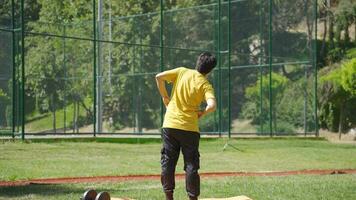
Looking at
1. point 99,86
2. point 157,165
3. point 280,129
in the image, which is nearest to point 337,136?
point 280,129

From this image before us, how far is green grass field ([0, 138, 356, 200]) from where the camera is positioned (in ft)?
30.1

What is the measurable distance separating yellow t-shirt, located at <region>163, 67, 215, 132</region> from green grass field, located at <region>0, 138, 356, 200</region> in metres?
1.30

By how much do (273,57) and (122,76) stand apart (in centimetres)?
615

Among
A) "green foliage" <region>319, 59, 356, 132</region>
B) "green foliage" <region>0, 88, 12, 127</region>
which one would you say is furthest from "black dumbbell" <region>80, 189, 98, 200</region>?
"green foliage" <region>319, 59, 356, 132</region>

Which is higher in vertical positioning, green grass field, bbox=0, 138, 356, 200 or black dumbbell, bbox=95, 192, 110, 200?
black dumbbell, bbox=95, 192, 110, 200

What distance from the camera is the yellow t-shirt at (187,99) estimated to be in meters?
7.48

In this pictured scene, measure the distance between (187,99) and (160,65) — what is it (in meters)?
16.3

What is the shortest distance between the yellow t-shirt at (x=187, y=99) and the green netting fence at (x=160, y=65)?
51.3 feet

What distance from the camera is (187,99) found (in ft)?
24.7

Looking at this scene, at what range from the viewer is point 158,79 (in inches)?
304

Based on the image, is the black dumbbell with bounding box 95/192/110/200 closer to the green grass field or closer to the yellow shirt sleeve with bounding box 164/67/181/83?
the yellow shirt sleeve with bounding box 164/67/181/83

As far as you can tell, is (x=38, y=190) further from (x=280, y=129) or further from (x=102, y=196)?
(x=280, y=129)

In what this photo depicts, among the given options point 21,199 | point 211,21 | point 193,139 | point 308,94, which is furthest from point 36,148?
point 308,94

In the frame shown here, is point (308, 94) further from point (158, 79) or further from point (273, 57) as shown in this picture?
point (158, 79)
